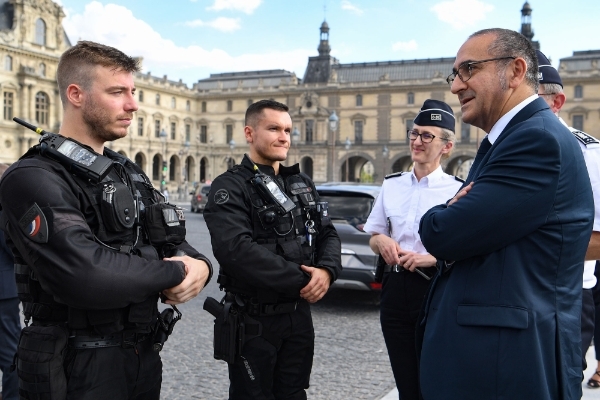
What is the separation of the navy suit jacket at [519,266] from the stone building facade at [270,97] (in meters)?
46.2

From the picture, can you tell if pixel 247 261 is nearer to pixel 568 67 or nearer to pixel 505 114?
pixel 505 114

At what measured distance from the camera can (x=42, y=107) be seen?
5059cm

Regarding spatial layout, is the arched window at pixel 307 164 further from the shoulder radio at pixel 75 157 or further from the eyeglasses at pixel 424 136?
the shoulder radio at pixel 75 157

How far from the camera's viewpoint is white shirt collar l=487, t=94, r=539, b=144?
2076 millimetres

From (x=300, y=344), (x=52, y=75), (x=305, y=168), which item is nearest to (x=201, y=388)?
(x=300, y=344)

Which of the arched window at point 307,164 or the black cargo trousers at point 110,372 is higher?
the arched window at point 307,164

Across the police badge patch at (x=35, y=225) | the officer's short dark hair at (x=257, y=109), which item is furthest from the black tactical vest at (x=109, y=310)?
the officer's short dark hair at (x=257, y=109)

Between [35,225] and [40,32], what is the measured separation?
55.6 m

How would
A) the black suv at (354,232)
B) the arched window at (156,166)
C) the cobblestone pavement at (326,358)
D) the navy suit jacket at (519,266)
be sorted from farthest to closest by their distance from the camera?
the arched window at (156,166), the black suv at (354,232), the cobblestone pavement at (326,358), the navy suit jacket at (519,266)

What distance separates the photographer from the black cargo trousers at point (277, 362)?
3.02 metres

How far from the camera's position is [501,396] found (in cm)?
192

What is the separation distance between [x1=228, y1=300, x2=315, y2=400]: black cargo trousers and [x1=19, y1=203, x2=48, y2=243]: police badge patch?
4.69 ft

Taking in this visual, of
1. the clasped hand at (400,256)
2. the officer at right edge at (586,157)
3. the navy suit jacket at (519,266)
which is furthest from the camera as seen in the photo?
the clasped hand at (400,256)

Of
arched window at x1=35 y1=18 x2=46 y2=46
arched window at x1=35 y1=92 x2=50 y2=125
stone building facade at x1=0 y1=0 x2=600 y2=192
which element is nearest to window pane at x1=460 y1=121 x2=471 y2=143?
stone building facade at x1=0 y1=0 x2=600 y2=192
